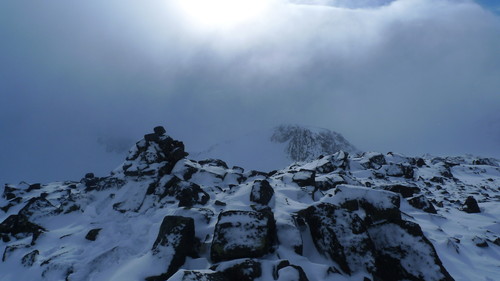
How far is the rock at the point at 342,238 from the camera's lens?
28.7 feet

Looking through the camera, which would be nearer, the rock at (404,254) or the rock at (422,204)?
the rock at (404,254)

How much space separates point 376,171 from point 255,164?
56.1 m

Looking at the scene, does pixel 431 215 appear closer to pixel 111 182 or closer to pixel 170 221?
pixel 170 221

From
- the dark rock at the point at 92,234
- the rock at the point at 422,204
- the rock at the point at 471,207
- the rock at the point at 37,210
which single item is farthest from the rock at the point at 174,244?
the rock at the point at 471,207

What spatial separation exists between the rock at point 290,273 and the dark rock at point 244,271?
1.77ft

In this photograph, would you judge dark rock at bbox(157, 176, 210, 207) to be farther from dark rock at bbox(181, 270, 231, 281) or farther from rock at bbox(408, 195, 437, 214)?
rock at bbox(408, 195, 437, 214)

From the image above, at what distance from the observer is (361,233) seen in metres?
9.27

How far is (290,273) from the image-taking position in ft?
25.1

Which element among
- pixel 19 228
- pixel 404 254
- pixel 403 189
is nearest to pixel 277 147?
pixel 403 189

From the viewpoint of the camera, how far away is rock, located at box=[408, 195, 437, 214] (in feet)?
52.3

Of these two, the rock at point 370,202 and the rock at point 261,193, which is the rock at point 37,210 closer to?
the rock at point 261,193

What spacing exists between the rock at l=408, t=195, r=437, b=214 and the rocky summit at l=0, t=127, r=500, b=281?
0.05 m

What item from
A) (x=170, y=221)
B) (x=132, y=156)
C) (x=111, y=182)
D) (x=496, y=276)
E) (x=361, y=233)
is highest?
(x=132, y=156)

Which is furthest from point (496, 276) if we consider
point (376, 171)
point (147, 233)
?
point (376, 171)
